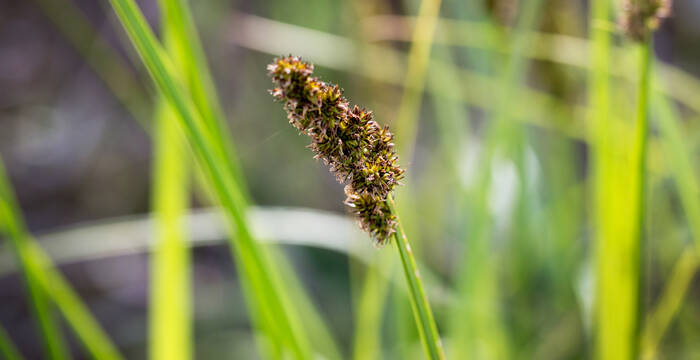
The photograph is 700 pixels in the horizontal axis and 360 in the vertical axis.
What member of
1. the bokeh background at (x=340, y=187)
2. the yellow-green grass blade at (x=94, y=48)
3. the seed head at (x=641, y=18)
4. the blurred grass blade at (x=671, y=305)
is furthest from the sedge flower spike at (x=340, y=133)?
the yellow-green grass blade at (x=94, y=48)

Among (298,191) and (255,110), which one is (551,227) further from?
(255,110)

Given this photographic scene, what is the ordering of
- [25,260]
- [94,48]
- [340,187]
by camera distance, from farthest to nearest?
[340,187]
[94,48]
[25,260]

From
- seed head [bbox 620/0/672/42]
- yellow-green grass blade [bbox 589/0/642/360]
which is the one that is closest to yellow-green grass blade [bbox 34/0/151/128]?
yellow-green grass blade [bbox 589/0/642/360]

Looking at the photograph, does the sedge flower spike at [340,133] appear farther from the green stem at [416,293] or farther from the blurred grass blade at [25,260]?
the blurred grass blade at [25,260]

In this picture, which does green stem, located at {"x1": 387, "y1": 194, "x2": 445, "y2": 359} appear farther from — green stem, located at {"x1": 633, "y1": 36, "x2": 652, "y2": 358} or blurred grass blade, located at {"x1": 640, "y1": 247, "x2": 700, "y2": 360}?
blurred grass blade, located at {"x1": 640, "y1": 247, "x2": 700, "y2": 360}

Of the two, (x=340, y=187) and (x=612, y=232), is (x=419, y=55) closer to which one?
(x=612, y=232)

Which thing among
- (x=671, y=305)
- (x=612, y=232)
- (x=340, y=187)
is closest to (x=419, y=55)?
(x=612, y=232)
